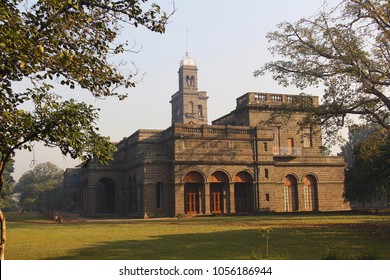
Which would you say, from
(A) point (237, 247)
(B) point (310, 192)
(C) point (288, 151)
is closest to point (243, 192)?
(C) point (288, 151)

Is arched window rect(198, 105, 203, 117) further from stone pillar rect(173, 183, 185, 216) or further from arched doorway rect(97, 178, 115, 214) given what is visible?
stone pillar rect(173, 183, 185, 216)

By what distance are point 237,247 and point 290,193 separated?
2958 cm

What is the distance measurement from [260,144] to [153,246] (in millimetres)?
26328

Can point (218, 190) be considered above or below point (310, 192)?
above

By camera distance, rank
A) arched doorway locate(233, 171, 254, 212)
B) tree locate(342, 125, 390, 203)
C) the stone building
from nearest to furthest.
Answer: tree locate(342, 125, 390, 203), the stone building, arched doorway locate(233, 171, 254, 212)

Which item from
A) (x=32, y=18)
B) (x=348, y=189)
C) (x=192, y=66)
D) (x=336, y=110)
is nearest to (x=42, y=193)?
(x=192, y=66)

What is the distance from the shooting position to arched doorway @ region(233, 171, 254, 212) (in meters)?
37.8

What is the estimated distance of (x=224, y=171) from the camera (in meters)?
36.7

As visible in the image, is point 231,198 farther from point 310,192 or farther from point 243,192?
point 310,192

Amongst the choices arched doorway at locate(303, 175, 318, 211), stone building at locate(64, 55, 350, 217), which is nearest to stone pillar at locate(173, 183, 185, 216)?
stone building at locate(64, 55, 350, 217)

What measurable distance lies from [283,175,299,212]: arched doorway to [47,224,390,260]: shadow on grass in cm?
2480

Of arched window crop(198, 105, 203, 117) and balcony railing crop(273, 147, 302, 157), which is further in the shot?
arched window crop(198, 105, 203, 117)

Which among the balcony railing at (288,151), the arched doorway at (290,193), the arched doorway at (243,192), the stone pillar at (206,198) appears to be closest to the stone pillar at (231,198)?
the arched doorway at (243,192)

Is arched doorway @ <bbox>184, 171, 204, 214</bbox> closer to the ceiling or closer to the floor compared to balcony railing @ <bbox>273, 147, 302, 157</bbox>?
closer to the floor
